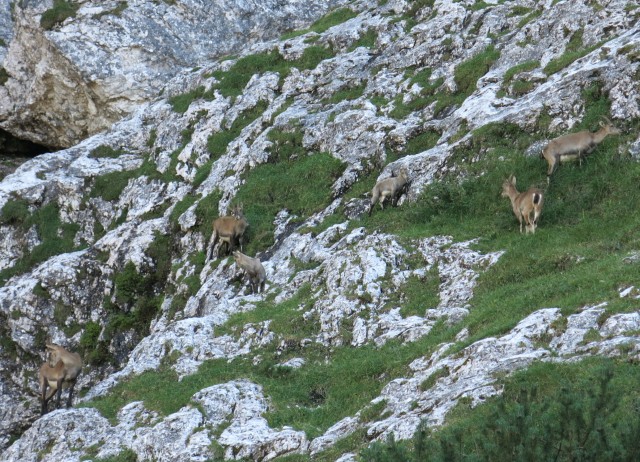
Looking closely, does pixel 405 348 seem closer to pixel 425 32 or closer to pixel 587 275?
pixel 587 275

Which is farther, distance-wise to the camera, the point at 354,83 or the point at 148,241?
the point at 354,83

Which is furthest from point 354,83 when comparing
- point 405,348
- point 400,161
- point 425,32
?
point 405,348

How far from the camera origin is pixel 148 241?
91.5ft

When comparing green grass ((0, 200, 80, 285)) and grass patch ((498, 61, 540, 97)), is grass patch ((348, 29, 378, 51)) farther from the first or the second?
green grass ((0, 200, 80, 285))

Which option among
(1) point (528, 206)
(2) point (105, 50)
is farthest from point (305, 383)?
(2) point (105, 50)

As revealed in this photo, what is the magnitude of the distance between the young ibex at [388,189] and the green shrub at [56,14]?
70.7ft

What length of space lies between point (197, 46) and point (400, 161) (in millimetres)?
17989

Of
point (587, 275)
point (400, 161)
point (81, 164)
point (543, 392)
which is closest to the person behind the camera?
point (543, 392)

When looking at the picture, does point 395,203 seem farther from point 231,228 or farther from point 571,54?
point 571,54

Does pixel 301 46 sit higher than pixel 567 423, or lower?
higher

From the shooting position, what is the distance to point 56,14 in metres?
38.9

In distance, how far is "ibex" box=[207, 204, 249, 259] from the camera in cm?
2497

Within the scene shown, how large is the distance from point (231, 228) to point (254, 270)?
2586 millimetres

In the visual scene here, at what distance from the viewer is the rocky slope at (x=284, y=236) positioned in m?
16.0
